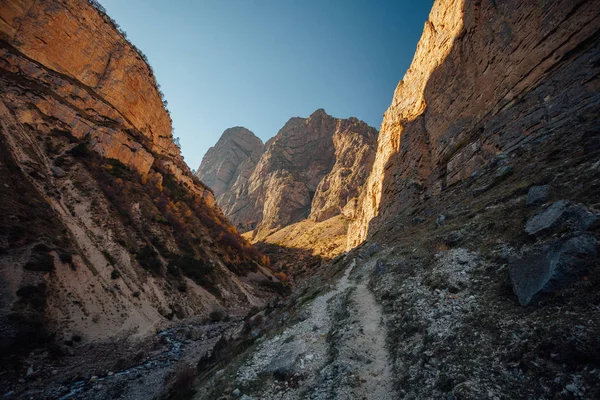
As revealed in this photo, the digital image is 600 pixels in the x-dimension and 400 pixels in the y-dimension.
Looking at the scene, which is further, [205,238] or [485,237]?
[205,238]

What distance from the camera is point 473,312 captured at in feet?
25.6

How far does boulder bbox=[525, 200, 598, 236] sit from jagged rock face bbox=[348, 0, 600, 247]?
9.63m

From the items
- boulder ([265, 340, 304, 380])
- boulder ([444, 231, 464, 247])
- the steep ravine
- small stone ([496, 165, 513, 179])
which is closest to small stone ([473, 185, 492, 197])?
small stone ([496, 165, 513, 179])

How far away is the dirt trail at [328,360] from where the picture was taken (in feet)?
25.0

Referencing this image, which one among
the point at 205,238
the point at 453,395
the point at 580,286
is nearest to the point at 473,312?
the point at 580,286

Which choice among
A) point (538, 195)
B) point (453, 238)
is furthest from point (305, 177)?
point (538, 195)

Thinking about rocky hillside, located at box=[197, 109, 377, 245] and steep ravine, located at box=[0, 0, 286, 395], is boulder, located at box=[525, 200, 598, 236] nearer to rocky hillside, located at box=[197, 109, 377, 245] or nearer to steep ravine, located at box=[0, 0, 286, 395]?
steep ravine, located at box=[0, 0, 286, 395]

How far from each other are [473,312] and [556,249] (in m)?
2.85

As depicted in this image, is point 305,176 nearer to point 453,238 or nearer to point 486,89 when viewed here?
point 486,89

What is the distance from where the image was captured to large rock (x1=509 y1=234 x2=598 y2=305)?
6293mm

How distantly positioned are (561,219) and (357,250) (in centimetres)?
2272

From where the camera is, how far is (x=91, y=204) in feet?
101

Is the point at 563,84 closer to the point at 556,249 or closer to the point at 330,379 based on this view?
the point at 556,249

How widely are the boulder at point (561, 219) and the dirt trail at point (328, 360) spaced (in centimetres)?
681
